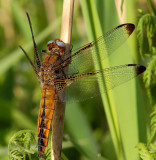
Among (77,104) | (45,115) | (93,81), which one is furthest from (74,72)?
(77,104)

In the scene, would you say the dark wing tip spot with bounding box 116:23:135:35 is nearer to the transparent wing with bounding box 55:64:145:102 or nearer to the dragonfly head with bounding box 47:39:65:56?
the transparent wing with bounding box 55:64:145:102

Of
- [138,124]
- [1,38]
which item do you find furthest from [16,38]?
[138,124]

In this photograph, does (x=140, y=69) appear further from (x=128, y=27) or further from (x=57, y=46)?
(x=57, y=46)

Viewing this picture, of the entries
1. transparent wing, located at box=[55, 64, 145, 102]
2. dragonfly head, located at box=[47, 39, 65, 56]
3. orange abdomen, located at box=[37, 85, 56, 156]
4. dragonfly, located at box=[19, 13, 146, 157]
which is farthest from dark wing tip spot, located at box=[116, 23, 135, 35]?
orange abdomen, located at box=[37, 85, 56, 156]

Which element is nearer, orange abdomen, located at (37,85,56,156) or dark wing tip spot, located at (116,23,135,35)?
orange abdomen, located at (37,85,56,156)

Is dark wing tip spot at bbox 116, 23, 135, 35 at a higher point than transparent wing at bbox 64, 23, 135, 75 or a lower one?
higher

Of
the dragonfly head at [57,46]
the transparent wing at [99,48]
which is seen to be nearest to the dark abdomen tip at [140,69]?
the transparent wing at [99,48]

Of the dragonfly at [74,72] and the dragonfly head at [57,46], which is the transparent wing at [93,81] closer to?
the dragonfly at [74,72]

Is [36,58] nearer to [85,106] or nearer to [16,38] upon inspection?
[85,106]
